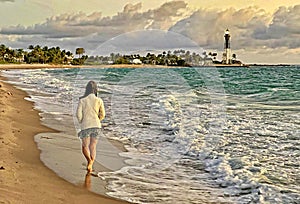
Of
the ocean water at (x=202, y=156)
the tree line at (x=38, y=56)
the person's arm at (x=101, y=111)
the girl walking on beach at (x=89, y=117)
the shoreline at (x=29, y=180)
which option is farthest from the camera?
the tree line at (x=38, y=56)

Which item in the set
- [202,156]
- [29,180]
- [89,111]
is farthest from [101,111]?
[202,156]

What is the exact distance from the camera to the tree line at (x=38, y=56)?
142 metres

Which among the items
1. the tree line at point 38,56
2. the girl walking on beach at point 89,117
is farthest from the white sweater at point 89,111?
the tree line at point 38,56

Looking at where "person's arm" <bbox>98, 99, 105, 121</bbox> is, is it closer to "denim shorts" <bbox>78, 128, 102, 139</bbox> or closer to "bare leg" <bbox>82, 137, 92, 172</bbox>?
"denim shorts" <bbox>78, 128, 102, 139</bbox>

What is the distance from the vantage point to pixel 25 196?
578 centimetres

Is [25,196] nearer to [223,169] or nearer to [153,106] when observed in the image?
[223,169]

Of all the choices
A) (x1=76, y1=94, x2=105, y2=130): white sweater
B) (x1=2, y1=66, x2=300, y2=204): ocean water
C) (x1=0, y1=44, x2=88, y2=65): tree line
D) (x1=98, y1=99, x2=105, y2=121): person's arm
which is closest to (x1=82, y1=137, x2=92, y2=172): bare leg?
(x1=76, y1=94, x2=105, y2=130): white sweater

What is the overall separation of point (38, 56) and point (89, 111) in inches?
6157

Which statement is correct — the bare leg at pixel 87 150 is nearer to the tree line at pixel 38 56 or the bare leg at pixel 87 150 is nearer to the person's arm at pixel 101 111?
the person's arm at pixel 101 111

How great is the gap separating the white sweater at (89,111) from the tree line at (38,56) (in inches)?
5412

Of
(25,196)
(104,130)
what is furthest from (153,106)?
(25,196)

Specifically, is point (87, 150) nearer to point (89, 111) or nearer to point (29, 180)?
point (89, 111)

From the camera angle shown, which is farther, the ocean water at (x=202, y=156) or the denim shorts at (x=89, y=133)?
the denim shorts at (x=89, y=133)

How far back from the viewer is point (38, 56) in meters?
157
